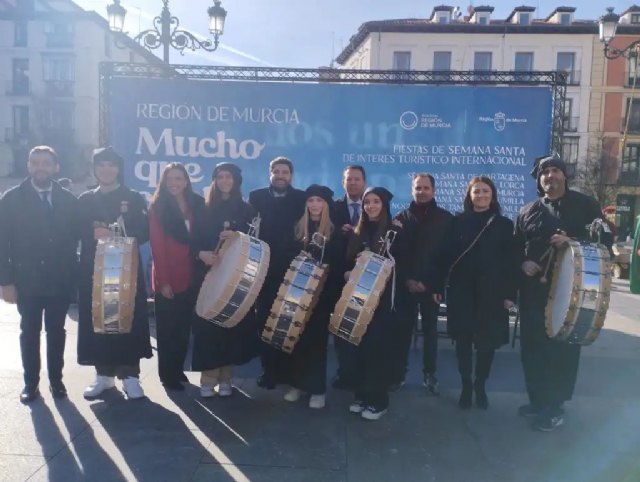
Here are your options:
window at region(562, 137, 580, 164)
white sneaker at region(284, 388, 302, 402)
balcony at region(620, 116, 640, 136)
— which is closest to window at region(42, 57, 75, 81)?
window at region(562, 137, 580, 164)

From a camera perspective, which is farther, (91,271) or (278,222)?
(278,222)

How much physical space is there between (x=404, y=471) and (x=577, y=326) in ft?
5.12

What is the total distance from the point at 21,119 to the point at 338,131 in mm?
41575

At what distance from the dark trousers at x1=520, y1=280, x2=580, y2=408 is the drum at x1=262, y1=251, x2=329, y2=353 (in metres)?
1.71

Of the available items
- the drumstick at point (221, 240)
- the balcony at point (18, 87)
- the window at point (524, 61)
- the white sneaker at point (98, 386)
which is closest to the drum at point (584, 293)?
the drumstick at point (221, 240)

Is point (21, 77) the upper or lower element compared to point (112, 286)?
upper

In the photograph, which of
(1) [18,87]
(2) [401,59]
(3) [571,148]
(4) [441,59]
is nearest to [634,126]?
(3) [571,148]

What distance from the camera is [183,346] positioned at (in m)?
5.07

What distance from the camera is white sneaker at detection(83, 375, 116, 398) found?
190 inches

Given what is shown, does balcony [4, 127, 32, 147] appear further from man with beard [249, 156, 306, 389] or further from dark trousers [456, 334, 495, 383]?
dark trousers [456, 334, 495, 383]

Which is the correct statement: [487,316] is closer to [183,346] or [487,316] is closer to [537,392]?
[537,392]

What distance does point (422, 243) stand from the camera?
4.67m

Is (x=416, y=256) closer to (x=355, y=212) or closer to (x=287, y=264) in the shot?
(x=355, y=212)

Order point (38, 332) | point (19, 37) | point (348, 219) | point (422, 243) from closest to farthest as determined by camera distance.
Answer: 1. point (422, 243)
2. point (38, 332)
3. point (348, 219)
4. point (19, 37)
